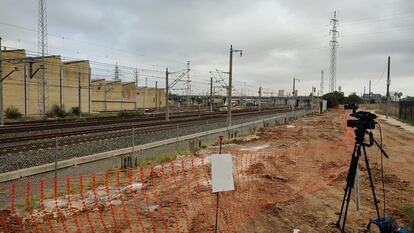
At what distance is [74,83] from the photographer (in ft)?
193

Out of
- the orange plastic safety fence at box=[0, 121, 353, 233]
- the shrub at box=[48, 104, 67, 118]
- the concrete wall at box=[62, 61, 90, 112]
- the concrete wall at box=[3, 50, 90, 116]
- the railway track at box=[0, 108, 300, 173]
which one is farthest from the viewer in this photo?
the concrete wall at box=[62, 61, 90, 112]

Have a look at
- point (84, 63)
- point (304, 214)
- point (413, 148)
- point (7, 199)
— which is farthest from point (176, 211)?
point (84, 63)

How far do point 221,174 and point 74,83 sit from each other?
57.6 metres

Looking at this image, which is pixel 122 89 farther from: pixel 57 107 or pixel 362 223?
pixel 362 223

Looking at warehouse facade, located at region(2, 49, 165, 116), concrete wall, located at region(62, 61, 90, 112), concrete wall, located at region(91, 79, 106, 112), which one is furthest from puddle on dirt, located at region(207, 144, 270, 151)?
concrete wall, located at region(91, 79, 106, 112)

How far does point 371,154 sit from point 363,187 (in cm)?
849

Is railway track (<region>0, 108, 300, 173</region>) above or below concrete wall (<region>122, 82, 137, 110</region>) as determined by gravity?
below

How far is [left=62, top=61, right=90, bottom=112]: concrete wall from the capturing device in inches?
2237

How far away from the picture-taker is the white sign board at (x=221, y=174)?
6.12 meters

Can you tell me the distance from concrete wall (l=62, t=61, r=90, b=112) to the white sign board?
5198cm

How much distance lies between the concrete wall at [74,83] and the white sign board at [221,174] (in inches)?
2046

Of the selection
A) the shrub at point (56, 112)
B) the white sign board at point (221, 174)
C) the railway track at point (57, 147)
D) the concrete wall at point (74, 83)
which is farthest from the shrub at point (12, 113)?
the white sign board at point (221, 174)

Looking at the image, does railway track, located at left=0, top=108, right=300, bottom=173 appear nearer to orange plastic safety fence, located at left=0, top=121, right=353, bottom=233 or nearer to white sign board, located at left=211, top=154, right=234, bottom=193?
orange plastic safety fence, located at left=0, top=121, right=353, bottom=233

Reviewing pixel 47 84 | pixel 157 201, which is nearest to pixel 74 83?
pixel 47 84
